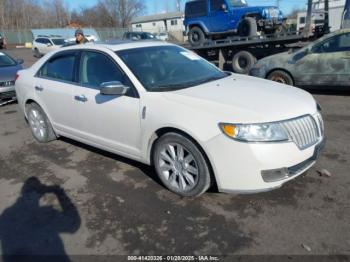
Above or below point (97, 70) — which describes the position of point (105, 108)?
below

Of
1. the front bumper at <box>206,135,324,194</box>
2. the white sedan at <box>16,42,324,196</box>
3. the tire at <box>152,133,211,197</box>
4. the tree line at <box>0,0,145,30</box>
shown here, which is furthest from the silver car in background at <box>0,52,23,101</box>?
the tree line at <box>0,0,145,30</box>

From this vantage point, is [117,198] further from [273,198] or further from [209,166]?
[273,198]

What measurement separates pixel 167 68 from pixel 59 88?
168 centimetres

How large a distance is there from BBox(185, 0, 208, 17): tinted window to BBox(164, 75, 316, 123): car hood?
12121 millimetres

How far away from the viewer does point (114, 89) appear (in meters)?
3.92

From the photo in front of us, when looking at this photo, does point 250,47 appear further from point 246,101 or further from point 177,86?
point 246,101

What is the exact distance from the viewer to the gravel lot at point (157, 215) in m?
3.03

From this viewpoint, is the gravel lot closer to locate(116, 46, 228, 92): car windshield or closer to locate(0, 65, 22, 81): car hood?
locate(116, 46, 228, 92): car windshield

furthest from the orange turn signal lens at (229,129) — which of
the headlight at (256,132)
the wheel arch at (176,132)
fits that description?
A: the wheel arch at (176,132)

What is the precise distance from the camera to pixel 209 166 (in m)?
3.51

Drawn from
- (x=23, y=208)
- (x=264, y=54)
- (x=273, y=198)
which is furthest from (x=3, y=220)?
(x=264, y=54)

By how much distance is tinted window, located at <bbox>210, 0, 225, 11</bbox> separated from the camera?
14742 mm

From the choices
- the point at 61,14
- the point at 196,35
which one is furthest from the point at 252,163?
the point at 61,14

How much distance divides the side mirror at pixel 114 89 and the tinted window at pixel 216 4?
11947 mm
